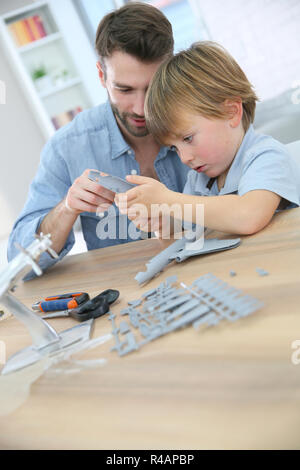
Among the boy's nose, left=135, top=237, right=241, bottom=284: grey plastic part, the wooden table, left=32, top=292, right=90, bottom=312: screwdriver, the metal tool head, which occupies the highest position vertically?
the boy's nose

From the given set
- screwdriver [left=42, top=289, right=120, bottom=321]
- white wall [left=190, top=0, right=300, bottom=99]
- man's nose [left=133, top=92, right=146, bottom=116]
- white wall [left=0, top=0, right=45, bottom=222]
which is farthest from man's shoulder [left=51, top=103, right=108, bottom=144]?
white wall [left=0, top=0, right=45, bottom=222]

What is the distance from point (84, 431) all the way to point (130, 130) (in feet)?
3.97

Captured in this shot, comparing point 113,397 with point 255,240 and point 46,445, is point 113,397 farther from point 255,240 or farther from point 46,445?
point 255,240

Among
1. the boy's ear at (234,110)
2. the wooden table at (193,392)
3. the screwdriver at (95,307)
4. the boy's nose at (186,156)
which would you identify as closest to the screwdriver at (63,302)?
the screwdriver at (95,307)

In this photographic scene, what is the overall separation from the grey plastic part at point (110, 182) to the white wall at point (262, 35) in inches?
118

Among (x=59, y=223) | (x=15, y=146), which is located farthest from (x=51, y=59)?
(x=59, y=223)

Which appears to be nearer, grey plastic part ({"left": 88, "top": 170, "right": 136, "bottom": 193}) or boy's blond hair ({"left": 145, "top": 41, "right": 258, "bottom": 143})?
grey plastic part ({"left": 88, "top": 170, "right": 136, "bottom": 193})

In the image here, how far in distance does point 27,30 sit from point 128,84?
338 cm

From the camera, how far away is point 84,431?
0.47m

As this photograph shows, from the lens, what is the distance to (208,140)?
3.73ft

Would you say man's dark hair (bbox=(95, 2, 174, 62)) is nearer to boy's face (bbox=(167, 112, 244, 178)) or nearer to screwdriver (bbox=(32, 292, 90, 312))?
boy's face (bbox=(167, 112, 244, 178))

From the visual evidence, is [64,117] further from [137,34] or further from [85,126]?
[137,34]

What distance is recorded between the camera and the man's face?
130cm
